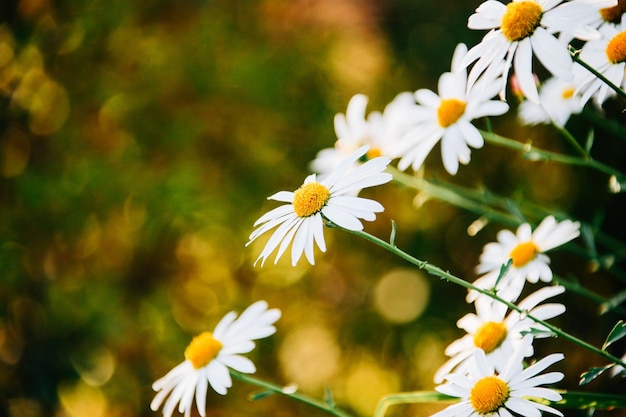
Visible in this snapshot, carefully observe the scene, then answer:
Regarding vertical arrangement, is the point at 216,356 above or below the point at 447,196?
below

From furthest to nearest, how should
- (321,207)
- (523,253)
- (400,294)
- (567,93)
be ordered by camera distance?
(400,294)
(567,93)
(523,253)
(321,207)

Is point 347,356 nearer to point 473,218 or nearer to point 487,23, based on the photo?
point 473,218

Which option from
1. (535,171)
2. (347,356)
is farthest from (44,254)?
(535,171)

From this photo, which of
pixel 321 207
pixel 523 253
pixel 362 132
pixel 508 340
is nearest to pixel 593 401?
pixel 508 340

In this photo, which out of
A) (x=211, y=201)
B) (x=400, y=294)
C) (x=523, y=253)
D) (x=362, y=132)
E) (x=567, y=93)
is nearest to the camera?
(x=523, y=253)

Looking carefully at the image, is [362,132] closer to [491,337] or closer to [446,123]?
[446,123]

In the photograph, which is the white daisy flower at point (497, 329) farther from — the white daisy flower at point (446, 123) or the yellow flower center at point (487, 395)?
the white daisy flower at point (446, 123)

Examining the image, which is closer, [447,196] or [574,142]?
[574,142]
